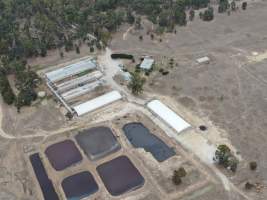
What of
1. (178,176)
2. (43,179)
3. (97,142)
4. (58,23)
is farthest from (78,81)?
(178,176)

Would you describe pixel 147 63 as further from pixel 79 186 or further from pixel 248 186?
pixel 248 186

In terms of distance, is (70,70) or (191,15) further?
(191,15)

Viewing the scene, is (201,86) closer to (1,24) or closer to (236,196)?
Answer: (236,196)

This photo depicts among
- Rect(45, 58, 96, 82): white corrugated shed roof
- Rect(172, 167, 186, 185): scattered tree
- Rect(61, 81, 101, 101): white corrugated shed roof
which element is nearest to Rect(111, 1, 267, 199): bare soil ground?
Rect(172, 167, 186, 185): scattered tree

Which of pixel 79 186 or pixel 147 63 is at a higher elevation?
pixel 147 63

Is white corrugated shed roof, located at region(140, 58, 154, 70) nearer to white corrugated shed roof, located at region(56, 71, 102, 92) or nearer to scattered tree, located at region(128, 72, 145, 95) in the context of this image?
scattered tree, located at region(128, 72, 145, 95)

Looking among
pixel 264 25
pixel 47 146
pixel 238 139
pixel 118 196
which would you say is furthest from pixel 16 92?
pixel 264 25

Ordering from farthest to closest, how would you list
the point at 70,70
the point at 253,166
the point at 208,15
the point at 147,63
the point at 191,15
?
the point at 191,15
the point at 208,15
the point at 147,63
the point at 70,70
the point at 253,166
